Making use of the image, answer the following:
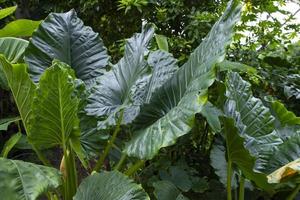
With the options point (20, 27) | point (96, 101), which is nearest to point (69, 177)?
point (96, 101)

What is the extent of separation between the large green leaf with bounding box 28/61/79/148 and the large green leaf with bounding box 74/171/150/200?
7.1 inches

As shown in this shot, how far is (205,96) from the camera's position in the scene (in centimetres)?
103

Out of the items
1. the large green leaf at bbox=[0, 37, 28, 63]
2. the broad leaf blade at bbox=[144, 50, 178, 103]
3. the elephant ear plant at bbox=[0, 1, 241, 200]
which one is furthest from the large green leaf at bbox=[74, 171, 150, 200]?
the large green leaf at bbox=[0, 37, 28, 63]

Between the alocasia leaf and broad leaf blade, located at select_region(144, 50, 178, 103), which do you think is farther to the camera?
the alocasia leaf

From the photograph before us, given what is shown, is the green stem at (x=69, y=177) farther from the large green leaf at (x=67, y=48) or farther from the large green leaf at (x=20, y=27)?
the large green leaf at (x=20, y=27)

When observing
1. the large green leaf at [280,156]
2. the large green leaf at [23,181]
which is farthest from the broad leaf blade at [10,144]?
Result: the large green leaf at [280,156]

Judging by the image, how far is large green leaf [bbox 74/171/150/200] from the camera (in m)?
1.09

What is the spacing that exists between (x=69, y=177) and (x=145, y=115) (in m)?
0.33

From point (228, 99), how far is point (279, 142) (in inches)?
9.6

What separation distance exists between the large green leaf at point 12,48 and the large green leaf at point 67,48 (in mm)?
146

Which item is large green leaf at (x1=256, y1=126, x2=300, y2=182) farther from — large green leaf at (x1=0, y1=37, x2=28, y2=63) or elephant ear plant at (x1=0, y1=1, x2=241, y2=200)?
large green leaf at (x1=0, y1=37, x2=28, y2=63)

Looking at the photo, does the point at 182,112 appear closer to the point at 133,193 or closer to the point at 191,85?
the point at 191,85

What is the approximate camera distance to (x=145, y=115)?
1.31 m

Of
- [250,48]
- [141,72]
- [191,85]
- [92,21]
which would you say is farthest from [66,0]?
[191,85]
